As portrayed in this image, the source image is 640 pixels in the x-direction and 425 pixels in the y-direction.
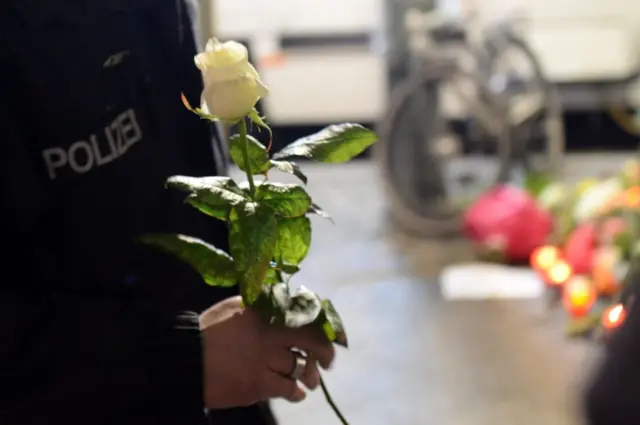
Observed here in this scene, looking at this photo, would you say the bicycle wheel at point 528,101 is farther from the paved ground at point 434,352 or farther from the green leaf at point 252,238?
the green leaf at point 252,238

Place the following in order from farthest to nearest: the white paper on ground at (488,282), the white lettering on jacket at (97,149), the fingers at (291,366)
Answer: the white paper on ground at (488,282)
the white lettering on jacket at (97,149)
the fingers at (291,366)

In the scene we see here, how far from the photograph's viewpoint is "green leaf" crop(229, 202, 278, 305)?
1.33ft

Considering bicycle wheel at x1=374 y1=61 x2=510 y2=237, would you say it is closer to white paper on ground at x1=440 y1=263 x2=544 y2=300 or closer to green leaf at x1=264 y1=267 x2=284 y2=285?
white paper on ground at x1=440 y1=263 x2=544 y2=300

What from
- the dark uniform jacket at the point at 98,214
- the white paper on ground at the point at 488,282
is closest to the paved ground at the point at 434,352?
the white paper on ground at the point at 488,282

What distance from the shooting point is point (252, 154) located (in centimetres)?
43

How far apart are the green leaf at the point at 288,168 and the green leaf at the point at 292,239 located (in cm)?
2

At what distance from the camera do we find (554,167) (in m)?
3.06

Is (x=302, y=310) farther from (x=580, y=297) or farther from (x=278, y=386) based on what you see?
(x=580, y=297)

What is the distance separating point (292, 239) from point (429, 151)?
97.6 inches

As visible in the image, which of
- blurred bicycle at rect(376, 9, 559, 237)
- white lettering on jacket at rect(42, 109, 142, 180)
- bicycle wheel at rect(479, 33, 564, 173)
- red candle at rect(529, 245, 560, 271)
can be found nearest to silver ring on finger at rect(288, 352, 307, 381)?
white lettering on jacket at rect(42, 109, 142, 180)

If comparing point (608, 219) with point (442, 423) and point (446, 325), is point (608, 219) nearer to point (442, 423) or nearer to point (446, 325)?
point (446, 325)

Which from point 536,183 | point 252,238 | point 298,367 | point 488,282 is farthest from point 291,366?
point 536,183

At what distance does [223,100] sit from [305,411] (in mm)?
557

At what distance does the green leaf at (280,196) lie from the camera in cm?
42
